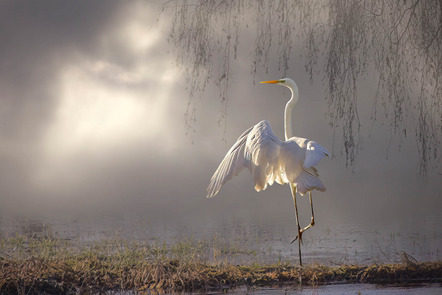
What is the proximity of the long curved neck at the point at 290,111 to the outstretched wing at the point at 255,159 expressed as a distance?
1.07m

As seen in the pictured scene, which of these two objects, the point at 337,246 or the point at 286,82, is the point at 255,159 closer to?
the point at 286,82

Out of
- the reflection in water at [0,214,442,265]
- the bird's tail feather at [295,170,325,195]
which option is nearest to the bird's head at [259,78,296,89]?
the bird's tail feather at [295,170,325,195]

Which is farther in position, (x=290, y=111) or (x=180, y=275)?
(x=290, y=111)

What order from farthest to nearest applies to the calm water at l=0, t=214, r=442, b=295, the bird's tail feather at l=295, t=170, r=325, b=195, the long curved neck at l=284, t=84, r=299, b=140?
the long curved neck at l=284, t=84, r=299, b=140 < the bird's tail feather at l=295, t=170, r=325, b=195 < the calm water at l=0, t=214, r=442, b=295

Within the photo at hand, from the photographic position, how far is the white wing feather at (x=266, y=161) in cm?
686

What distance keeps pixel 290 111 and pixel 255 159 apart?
5.46ft

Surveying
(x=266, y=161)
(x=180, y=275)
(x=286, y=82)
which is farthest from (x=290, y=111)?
(x=180, y=275)

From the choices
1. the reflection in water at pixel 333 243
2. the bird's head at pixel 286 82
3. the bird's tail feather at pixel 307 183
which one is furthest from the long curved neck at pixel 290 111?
the reflection in water at pixel 333 243

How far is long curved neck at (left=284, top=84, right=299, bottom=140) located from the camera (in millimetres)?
8305

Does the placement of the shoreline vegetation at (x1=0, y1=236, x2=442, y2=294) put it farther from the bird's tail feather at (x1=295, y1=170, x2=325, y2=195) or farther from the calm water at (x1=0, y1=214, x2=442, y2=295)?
the bird's tail feather at (x1=295, y1=170, x2=325, y2=195)

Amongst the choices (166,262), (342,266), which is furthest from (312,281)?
(166,262)

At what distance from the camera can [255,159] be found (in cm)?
703

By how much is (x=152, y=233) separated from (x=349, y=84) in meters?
10.3

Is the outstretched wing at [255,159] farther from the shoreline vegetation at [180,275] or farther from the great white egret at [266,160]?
the shoreline vegetation at [180,275]
